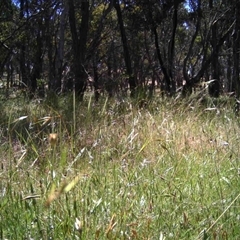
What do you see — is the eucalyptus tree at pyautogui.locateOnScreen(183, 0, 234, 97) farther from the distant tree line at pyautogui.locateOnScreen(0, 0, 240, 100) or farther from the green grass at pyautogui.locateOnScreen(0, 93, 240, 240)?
the green grass at pyautogui.locateOnScreen(0, 93, 240, 240)

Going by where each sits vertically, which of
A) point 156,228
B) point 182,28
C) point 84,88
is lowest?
point 156,228

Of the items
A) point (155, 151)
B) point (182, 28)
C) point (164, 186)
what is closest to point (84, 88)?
point (155, 151)

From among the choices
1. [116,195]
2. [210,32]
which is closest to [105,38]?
[210,32]

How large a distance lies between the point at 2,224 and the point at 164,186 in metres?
0.84

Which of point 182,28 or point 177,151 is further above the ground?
point 182,28

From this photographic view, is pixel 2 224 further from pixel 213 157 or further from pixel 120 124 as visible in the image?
pixel 120 124

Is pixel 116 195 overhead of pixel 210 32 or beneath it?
beneath

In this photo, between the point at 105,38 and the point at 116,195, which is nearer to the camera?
the point at 116,195

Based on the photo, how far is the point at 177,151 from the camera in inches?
103

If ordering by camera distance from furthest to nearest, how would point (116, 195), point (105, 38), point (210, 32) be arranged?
1. point (210, 32)
2. point (105, 38)
3. point (116, 195)

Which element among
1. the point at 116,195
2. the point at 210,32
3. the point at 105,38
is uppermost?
the point at 210,32

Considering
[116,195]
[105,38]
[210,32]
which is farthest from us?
[210,32]

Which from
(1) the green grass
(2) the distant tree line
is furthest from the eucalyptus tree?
(1) the green grass

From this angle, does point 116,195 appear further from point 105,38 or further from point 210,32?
point 210,32
